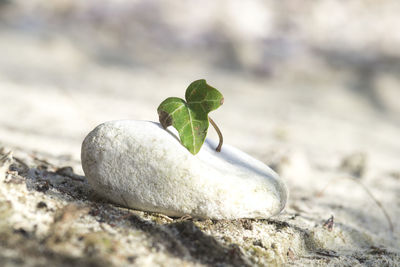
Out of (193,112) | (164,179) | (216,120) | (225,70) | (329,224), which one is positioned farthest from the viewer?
(225,70)

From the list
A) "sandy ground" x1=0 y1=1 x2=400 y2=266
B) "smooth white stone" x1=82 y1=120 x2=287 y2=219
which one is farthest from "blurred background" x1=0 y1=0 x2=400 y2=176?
"smooth white stone" x1=82 y1=120 x2=287 y2=219

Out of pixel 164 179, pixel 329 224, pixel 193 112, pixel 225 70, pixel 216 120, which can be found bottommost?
pixel 164 179

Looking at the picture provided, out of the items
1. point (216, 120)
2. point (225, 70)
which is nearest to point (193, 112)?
point (216, 120)

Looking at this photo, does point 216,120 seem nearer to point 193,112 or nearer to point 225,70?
point 225,70

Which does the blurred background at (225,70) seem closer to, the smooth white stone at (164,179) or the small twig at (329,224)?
the small twig at (329,224)

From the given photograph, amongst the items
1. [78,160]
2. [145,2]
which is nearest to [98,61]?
[145,2]

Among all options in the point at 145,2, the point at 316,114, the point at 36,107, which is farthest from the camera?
the point at 145,2

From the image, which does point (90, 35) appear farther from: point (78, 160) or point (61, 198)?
point (61, 198)
